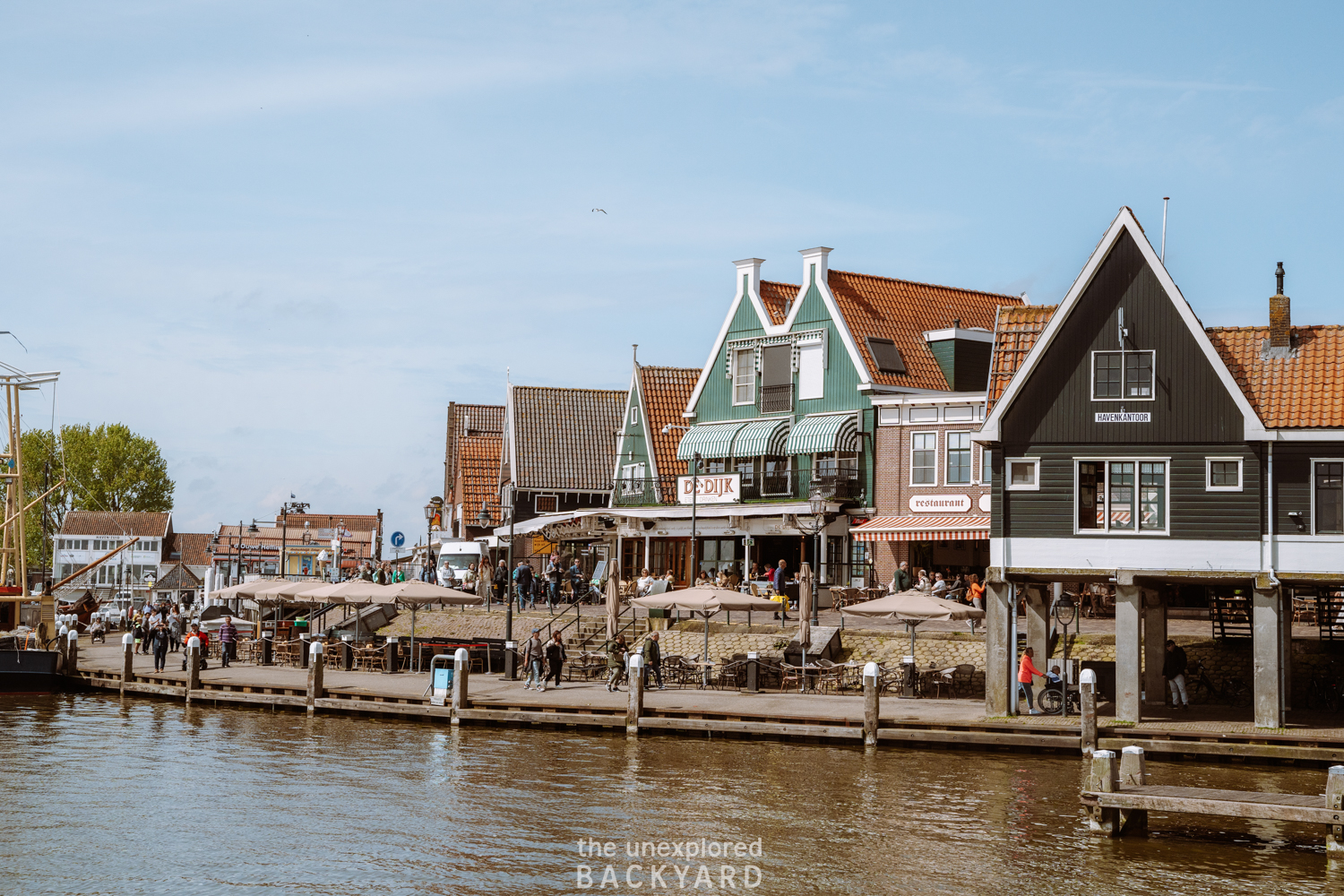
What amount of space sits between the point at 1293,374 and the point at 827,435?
2107 centimetres

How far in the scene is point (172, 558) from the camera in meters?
127

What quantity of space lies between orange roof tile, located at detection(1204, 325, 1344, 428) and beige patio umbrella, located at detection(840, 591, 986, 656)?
827 cm

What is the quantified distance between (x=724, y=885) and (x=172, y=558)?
11681 centimetres

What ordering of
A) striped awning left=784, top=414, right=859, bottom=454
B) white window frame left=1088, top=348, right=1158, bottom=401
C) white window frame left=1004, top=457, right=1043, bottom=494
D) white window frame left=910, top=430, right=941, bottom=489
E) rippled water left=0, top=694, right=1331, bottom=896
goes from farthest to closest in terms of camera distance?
striped awning left=784, top=414, right=859, bottom=454 → white window frame left=910, top=430, right=941, bottom=489 → white window frame left=1004, top=457, right=1043, bottom=494 → white window frame left=1088, top=348, right=1158, bottom=401 → rippled water left=0, top=694, right=1331, bottom=896

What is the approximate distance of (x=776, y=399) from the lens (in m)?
55.1

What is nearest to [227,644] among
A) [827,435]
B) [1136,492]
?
[827,435]

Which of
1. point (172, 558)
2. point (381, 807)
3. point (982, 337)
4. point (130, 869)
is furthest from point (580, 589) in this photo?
point (172, 558)

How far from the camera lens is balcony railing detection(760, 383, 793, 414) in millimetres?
54594

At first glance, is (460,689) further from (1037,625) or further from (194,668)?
(1037,625)

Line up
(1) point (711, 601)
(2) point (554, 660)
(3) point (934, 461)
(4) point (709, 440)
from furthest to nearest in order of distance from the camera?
(4) point (709, 440) < (3) point (934, 461) < (2) point (554, 660) < (1) point (711, 601)

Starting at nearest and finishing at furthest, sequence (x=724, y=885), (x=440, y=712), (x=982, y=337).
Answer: (x=724, y=885) < (x=440, y=712) < (x=982, y=337)

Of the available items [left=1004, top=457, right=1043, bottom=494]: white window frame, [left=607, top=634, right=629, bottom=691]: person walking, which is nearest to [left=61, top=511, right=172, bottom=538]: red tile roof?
[left=607, top=634, right=629, bottom=691]: person walking

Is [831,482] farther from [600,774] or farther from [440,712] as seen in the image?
[600,774]

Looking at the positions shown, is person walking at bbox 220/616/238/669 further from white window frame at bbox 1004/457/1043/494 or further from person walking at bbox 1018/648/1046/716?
white window frame at bbox 1004/457/1043/494
